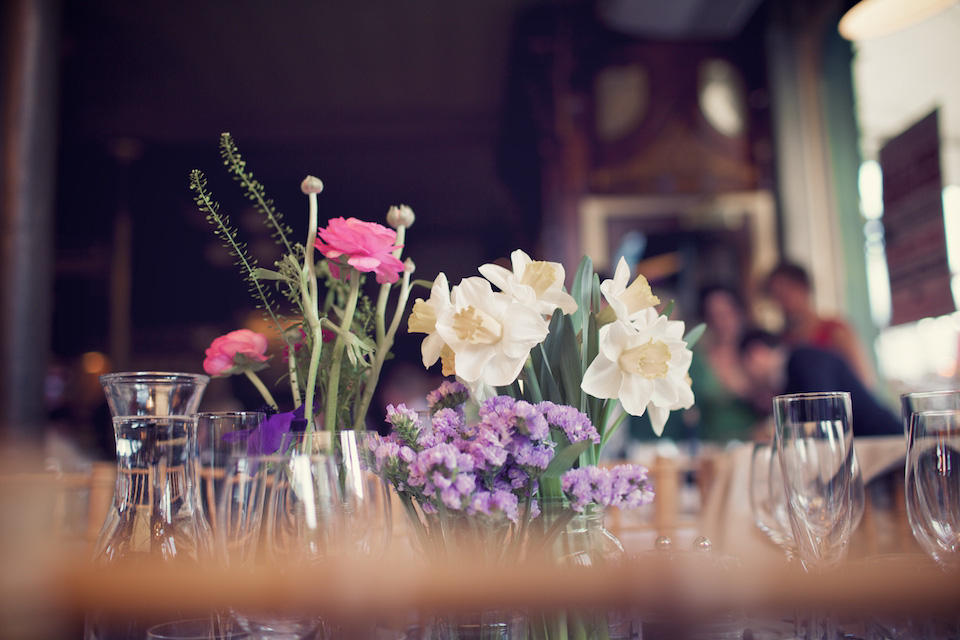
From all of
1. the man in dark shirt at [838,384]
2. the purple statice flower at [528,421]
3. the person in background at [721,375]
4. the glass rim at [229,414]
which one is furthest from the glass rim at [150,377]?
the person in background at [721,375]

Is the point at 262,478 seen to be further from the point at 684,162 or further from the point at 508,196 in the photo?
the point at 508,196

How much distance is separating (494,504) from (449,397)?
13cm

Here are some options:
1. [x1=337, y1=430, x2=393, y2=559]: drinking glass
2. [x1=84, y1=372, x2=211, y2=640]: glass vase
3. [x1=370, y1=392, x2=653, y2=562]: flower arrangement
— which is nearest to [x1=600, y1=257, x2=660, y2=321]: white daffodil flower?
[x1=370, y1=392, x2=653, y2=562]: flower arrangement

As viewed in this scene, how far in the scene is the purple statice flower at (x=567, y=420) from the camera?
52 cm

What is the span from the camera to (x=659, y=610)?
0.25 m

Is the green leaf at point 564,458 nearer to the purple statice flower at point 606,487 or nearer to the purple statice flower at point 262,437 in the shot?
the purple statice flower at point 606,487

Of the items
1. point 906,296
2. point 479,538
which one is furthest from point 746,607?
point 906,296

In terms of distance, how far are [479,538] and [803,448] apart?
0.29 metres

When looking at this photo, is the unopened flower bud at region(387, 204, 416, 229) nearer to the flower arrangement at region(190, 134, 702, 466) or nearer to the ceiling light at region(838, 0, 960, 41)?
the flower arrangement at region(190, 134, 702, 466)

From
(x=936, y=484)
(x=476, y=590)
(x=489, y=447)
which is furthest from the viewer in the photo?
(x=936, y=484)

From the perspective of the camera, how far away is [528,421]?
490 millimetres

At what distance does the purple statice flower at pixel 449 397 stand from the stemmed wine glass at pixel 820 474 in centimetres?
25

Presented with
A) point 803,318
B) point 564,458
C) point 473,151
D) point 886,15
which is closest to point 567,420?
point 564,458

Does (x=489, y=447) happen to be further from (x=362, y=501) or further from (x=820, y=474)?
(x=820, y=474)
